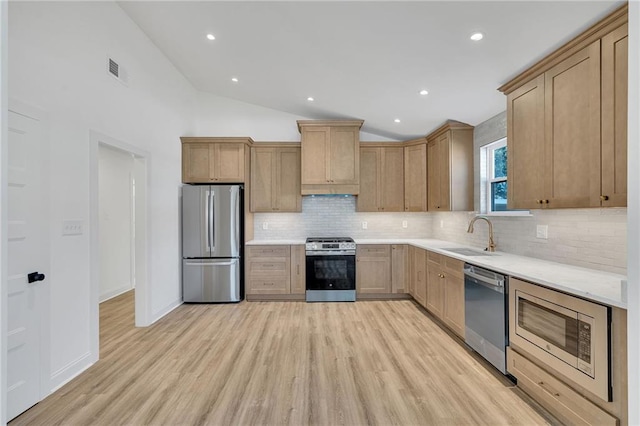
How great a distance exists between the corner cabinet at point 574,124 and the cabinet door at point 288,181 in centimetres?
295

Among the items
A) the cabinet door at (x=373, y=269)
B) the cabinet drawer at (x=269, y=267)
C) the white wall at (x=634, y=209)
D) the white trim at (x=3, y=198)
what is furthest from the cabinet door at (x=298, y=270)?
the white wall at (x=634, y=209)

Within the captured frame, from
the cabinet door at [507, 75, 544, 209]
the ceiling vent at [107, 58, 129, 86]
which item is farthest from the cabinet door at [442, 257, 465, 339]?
the ceiling vent at [107, 58, 129, 86]

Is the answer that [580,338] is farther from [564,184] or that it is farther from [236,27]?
[236,27]

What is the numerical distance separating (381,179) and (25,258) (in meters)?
4.18

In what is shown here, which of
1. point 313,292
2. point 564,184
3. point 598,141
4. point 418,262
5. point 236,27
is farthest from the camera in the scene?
point 313,292

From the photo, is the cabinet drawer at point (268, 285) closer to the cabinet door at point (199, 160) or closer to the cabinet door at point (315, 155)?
the cabinet door at point (315, 155)

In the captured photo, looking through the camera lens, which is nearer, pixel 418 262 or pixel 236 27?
pixel 236 27

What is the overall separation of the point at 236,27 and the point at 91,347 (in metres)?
3.30

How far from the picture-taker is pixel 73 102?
7.36 ft

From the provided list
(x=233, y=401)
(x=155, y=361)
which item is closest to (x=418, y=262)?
(x=233, y=401)

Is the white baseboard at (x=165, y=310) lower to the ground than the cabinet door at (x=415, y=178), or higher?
lower

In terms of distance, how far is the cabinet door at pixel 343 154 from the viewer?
13.9 ft

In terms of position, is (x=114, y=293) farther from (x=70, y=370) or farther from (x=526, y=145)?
(x=526, y=145)

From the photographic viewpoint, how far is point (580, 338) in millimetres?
1559
